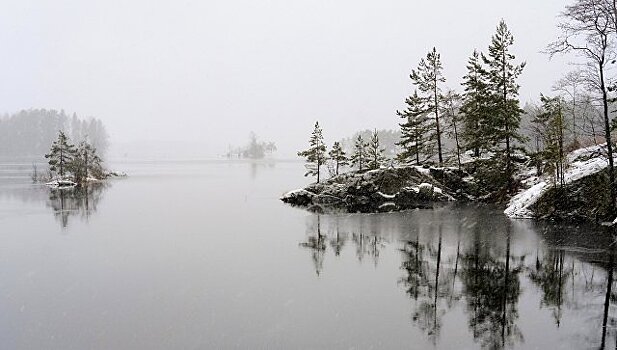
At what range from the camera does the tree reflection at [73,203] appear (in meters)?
31.8

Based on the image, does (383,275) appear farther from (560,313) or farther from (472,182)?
(472,182)

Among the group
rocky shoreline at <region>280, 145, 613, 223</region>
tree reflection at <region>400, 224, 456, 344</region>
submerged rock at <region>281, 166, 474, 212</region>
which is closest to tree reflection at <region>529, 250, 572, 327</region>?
tree reflection at <region>400, 224, 456, 344</region>

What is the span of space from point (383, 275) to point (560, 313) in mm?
5610

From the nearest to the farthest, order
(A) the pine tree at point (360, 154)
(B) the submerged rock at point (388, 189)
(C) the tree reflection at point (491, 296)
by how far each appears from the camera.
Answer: (C) the tree reflection at point (491, 296) < (B) the submerged rock at point (388, 189) < (A) the pine tree at point (360, 154)

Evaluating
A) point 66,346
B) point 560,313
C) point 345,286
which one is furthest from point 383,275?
point 66,346

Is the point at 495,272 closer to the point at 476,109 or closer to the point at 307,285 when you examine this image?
the point at 307,285

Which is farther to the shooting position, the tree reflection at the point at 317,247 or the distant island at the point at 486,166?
the distant island at the point at 486,166

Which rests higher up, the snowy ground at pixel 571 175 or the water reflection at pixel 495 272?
the snowy ground at pixel 571 175

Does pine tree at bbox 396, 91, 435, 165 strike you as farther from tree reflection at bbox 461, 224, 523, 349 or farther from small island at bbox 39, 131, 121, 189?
small island at bbox 39, 131, 121, 189

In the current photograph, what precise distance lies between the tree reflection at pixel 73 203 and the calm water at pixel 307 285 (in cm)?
418

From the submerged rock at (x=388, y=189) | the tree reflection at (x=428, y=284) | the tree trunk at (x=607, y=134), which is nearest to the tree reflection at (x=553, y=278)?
the tree reflection at (x=428, y=284)

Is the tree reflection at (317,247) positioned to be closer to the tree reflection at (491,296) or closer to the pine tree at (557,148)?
the tree reflection at (491,296)

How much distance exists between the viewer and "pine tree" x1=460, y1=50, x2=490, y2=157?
1485 inches

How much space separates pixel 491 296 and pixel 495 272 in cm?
273
